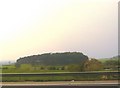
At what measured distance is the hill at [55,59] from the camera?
7610 millimetres

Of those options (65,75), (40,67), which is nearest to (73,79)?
(65,75)

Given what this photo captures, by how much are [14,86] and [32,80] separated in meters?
1.29

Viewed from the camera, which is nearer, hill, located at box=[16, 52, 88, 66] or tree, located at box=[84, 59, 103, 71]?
tree, located at box=[84, 59, 103, 71]

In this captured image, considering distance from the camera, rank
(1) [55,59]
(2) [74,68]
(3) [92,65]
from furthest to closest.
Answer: (1) [55,59], (2) [74,68], (3) [92,65]

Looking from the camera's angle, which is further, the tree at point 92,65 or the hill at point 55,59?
the hill at point 55,59

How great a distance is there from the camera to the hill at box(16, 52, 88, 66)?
300 inches

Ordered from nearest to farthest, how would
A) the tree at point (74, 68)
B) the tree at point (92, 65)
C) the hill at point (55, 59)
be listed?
the tree at point (92, 65) < the hill at point (55, 59) < the tree at point (74, 68)

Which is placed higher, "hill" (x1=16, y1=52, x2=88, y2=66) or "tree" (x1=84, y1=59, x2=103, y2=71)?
"hill" (x1=16, y1=52, x2=88, y2=66)

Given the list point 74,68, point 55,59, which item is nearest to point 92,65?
point 74,68

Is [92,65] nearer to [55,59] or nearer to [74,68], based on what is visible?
[74,68]

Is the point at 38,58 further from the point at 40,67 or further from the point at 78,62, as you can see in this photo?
the point at 78,62

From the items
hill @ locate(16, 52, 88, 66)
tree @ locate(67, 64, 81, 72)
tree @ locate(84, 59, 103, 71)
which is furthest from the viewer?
tree @ locate(67, 64, 81, 72)

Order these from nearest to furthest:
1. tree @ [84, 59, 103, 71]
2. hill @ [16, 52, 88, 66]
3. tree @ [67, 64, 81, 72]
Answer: tree @ [84, 59, 103, 71], hill @ [16, 52, 88, 66], tree @ [67, 64, 81, 72]

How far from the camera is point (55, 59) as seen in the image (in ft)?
26.5
